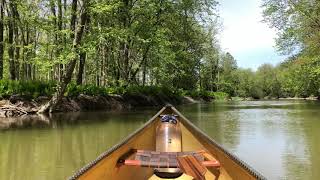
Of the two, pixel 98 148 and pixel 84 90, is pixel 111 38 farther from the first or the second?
pixel 98 148

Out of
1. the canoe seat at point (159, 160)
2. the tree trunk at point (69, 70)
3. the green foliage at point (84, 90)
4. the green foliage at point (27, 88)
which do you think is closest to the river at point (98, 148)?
the canoe seat at point (159, 160)

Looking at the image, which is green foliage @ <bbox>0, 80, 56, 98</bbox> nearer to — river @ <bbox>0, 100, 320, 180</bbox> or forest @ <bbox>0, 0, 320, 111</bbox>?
forest @ <bbox>0, 0, 320, 111</bbox>

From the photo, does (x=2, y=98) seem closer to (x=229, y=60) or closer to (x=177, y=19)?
(x=177, y=19)

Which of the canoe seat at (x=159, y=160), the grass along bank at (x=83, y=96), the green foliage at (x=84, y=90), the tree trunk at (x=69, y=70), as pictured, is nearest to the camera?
the canoe seat at (x=159, y=160)

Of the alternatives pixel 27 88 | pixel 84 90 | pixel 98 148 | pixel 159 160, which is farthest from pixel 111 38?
pixel 159 160

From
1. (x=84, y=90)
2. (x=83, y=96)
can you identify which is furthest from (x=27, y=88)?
(x=84, y=90)

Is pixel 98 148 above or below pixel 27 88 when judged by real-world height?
below

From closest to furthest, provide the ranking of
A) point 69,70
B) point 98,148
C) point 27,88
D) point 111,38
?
point 98,148, point 69,70, point 27,88, point 111,38

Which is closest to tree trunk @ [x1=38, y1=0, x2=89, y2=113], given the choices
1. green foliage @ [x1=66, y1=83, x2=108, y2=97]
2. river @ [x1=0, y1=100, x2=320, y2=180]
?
green foliage @ [x1=66, y1=83, x2=108, y2=97]

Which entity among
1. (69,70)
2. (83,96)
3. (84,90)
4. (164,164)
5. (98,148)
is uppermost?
(69,70)

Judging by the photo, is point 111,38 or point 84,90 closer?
point 111,38

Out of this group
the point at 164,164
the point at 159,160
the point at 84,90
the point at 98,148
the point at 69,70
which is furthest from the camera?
the point at 84,90

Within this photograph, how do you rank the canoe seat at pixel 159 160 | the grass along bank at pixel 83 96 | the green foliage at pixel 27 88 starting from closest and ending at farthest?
the canoe seat at pixel 159 160
the green foliage at pixel 27 88
the grass along bank at pixel 83 96

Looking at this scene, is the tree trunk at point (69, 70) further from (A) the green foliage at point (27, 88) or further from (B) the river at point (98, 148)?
(B) the river at point (98, 148)
